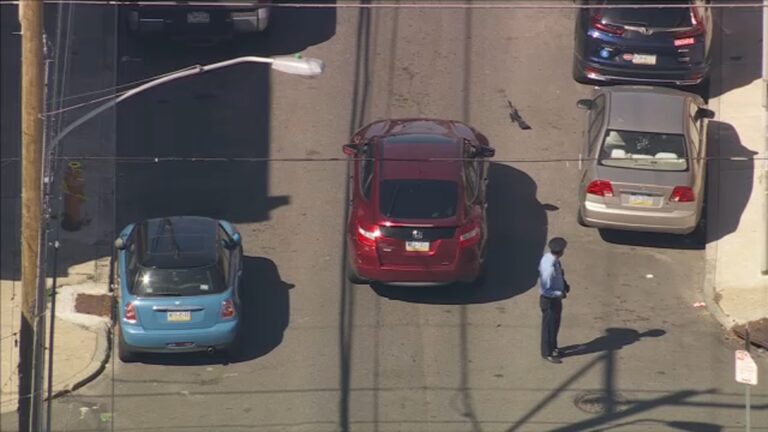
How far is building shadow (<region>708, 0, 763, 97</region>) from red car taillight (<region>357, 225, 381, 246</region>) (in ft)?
23.3

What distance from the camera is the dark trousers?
1888cm

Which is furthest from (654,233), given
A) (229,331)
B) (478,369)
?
(229,331)

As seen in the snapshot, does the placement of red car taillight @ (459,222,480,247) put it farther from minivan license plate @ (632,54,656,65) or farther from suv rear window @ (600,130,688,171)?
minivan license plate @ (632,54,656,65)

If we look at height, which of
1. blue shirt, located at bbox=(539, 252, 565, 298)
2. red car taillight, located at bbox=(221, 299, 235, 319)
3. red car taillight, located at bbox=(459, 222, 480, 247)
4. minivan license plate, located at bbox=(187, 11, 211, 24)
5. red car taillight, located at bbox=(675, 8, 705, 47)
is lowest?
red car taillight, located at bbox=(221, 299, 235, 319)

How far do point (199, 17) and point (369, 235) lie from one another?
595cm

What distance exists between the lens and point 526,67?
25.1 meters

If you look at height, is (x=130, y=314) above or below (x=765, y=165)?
below

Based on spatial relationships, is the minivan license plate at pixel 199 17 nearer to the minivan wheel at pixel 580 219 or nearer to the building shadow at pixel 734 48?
the minivan wheel at pixel 580 219

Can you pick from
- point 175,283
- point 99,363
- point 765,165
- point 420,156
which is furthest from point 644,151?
point 99,363

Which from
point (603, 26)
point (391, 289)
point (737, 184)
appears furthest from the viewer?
point (603, 26)

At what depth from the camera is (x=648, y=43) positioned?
23.2 metres

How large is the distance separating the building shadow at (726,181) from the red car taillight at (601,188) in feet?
6.21

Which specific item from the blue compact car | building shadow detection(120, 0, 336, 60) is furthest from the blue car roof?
building shadow detection(120, 0, 336, 60)

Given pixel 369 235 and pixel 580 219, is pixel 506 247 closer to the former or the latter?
pixel 580 219
